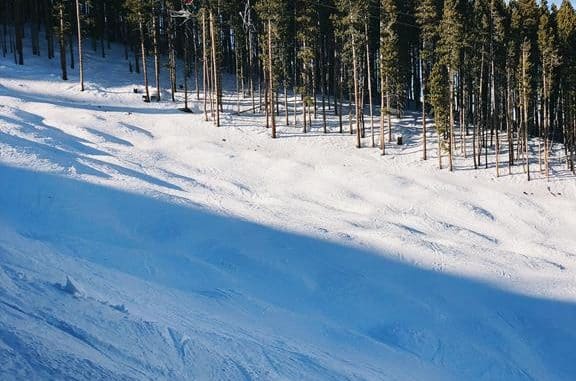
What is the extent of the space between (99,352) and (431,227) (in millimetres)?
17632

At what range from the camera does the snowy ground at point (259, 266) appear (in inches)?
275

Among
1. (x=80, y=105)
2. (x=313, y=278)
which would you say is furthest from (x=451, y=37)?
(x=80, y=105)

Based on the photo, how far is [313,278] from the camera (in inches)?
536

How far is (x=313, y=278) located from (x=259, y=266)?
157 centimetres

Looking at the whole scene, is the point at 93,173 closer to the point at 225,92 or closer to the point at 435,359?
the point at 435,359

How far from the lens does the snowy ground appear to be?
6973mm

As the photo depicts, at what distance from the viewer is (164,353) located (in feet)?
21.6

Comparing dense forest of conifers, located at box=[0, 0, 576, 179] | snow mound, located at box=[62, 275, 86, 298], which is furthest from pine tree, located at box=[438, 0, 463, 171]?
snow mound, located at box=[62, 275, 86, 298]

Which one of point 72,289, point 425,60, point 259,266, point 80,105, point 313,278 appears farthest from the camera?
point 425,60

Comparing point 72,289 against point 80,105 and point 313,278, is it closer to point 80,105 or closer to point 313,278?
point 313,278

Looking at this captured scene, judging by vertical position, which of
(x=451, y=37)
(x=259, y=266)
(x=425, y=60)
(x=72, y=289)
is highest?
(x=451, y=37)

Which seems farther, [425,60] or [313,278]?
[425,60]

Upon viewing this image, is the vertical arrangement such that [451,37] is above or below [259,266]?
above

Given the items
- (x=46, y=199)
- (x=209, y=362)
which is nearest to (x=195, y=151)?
(x=46, y=199)
